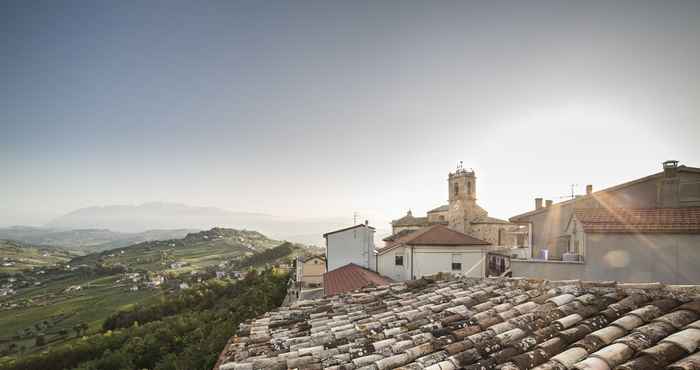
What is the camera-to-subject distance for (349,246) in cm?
2633

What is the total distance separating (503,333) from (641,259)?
12.9 metres

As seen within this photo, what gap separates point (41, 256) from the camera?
171 m

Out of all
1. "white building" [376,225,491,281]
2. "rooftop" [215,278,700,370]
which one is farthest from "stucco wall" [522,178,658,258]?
"rooftop" [215,278,700,370]

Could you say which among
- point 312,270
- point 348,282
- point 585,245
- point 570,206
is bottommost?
point 312,270

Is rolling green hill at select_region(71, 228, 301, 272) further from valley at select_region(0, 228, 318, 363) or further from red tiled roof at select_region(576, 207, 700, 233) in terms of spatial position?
red tiled roof at select_region(576, 207, 700, 233)

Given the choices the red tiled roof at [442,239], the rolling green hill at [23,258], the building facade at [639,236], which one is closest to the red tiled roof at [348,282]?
the red tiled roof at [442,239]

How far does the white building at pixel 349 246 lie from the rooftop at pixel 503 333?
68.2 feet

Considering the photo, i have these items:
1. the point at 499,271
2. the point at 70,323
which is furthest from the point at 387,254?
the point at 70,323

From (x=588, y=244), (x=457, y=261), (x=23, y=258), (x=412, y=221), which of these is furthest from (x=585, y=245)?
(x=23, y=258)

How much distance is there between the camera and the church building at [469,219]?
37688 millimetres

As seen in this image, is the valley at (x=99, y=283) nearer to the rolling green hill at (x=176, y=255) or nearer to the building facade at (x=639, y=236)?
the rolling green hill at (x=176, y=255)

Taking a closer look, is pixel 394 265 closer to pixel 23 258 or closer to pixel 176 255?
pixel 176 255

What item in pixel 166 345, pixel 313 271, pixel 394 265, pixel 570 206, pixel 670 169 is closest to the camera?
pixel 670 169

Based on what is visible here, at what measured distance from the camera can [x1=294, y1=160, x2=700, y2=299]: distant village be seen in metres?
11.4
